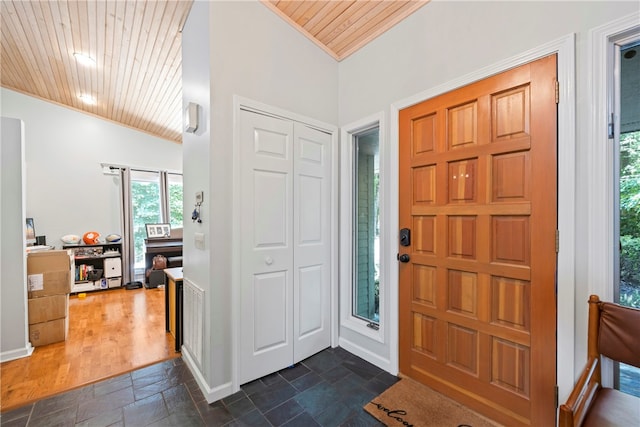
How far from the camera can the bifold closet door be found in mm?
1914

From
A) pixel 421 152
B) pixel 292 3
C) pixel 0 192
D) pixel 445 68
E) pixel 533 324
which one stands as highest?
pixel 292 3

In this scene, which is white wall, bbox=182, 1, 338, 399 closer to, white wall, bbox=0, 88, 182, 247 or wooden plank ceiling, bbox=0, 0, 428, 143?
wooden plank ceiling, bbox=0, 0, 428, 143

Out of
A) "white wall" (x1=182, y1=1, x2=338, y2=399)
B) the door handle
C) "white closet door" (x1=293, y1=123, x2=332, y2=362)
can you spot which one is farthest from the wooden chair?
"white wall" (x1=182, y1=1, x2=338, y2=399)

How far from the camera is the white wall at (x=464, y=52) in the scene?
4.12 feet

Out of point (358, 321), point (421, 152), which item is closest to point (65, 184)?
point (358, 321)

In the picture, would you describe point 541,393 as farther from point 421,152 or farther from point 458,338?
point 421,152

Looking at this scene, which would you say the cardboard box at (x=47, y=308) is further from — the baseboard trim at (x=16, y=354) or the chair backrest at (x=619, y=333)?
the chair backrest at (x=619, y=333)

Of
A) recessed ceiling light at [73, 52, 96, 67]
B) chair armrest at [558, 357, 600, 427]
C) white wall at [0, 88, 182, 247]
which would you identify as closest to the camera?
chair armrest at [558, 357, 600, 427]

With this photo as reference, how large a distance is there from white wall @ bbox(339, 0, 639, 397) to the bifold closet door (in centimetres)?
50

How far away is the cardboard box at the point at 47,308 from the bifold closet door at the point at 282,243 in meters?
2.24

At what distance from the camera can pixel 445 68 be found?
5.75 feet

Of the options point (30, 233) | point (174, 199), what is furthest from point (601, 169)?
point (174, 199)

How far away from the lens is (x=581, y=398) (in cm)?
95

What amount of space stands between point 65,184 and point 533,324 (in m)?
6.52
